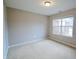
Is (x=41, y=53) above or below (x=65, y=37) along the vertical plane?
below

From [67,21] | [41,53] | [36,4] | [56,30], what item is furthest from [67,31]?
[36,4]

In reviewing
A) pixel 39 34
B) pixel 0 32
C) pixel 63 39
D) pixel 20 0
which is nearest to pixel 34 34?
pixel 39 34

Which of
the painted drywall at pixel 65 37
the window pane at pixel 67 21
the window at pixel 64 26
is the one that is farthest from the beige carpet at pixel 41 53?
the window pane at pixel 67 21

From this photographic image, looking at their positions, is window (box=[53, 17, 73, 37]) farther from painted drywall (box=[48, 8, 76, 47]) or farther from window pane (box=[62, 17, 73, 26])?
painted drywall (box=[48, 8, 76, 47])

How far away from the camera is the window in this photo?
14.4 feet

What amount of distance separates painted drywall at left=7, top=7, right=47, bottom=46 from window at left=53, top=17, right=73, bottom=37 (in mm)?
995

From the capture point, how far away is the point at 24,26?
480 centimetres

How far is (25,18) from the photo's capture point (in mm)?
4816

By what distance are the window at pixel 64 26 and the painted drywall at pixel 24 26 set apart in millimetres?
995

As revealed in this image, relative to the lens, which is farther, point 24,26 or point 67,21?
point 24,26

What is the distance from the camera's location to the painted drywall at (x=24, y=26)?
422 centimetres

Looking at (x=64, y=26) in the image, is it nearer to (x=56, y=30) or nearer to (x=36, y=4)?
(x=56, y=30)

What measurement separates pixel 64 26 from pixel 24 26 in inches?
111

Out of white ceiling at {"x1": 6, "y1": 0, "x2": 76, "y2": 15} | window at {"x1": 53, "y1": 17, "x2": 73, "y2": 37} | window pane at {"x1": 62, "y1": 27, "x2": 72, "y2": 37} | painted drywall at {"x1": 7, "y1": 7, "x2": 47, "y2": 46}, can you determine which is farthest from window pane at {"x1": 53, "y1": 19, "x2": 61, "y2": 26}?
white ceiling at {"x1": 6, "y1": 0, "x2": 76, "y2": 15}
